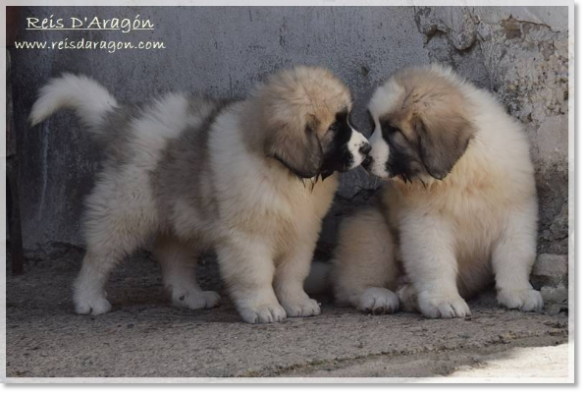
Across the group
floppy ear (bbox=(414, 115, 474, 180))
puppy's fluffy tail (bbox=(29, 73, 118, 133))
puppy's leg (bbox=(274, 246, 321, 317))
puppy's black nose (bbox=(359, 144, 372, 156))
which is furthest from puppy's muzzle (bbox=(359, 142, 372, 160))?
puppy's fluffy tail (bbox=(29, 73, 118, 133))

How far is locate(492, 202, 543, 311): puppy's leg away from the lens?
15.7 feet

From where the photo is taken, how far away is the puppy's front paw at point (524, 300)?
471 centimetres

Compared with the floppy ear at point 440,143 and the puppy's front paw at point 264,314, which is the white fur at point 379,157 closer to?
the floppy ear at point 440,143

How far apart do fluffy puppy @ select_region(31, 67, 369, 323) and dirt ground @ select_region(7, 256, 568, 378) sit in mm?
231

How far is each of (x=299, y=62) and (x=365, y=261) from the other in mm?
1283

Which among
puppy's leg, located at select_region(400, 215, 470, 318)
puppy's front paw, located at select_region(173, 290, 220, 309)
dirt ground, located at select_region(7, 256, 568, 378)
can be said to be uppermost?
puppy's leg, located at select_region(400, 215, 470, 318)

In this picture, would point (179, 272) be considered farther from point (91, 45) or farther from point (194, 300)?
point (91, 45)

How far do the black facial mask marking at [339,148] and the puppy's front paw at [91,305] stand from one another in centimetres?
144

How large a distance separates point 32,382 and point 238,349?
2.80ft

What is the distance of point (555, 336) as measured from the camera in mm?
4418

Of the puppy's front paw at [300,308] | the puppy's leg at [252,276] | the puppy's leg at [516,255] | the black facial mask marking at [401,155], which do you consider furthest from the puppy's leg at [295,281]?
the puppy's leg at [516,255]

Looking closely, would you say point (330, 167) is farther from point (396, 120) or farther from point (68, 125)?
point (68, 125)

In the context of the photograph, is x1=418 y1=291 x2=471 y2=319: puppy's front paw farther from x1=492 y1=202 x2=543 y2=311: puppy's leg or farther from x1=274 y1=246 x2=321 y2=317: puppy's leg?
x1=274 y1=246 x2=321 y2=317: puppy's leg

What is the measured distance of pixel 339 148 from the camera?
4.54 m
